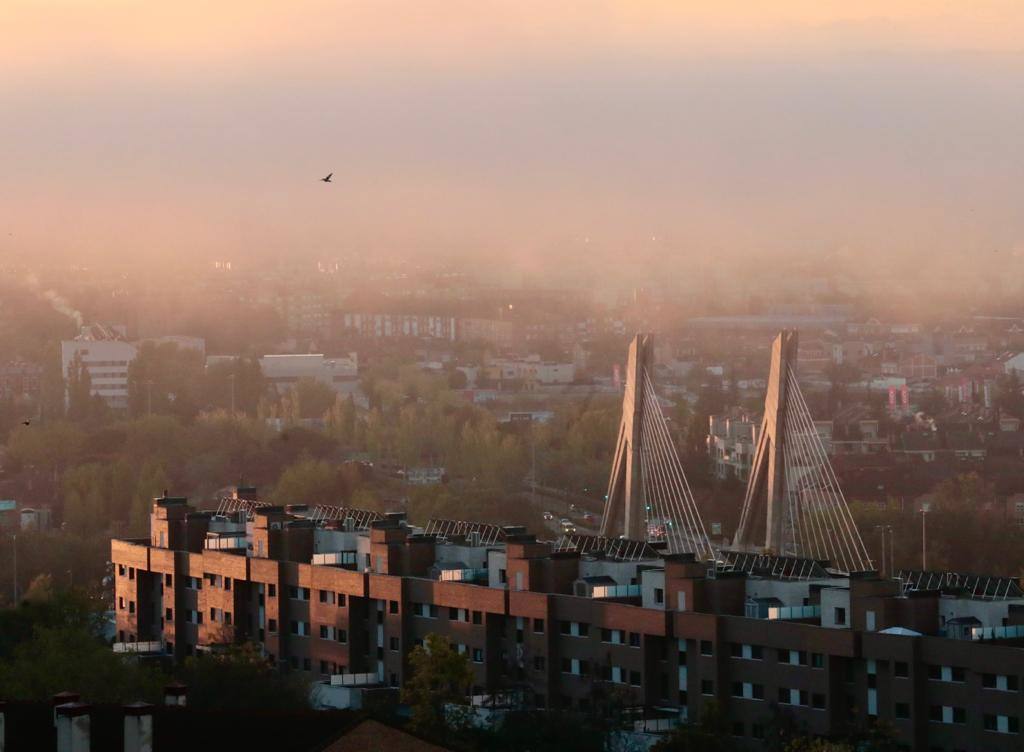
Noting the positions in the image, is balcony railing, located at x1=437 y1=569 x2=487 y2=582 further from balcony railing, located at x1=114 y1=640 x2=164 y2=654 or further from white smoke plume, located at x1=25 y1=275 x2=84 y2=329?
white smoke plume, located at x1=25 y1=275 x2=84 y2=329

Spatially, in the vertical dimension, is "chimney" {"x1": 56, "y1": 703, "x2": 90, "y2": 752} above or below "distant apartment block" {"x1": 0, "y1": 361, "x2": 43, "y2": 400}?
above

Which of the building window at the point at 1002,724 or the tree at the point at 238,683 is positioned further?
the tree at the point at 238,683

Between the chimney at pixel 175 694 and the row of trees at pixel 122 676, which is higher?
the chimney at pixel 175 694

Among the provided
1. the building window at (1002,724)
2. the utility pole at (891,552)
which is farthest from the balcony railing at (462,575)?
the utility pole at (891,552)

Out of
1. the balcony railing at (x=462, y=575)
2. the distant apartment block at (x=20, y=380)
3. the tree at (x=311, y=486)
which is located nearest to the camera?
the balcony railing at (x=462, y=575)

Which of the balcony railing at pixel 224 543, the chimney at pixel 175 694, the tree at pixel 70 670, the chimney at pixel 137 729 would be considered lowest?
the tree at pixel 70 670

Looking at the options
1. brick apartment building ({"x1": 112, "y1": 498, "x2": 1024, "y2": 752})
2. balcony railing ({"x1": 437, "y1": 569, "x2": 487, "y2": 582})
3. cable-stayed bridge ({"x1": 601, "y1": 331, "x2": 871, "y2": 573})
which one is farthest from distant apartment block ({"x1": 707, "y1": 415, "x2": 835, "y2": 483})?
balcony railing ({"x1": 437, "y1": 569, "x2": 487, "y2": 582})

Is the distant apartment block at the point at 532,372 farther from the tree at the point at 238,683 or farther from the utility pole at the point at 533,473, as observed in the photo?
the tree at the point at 238,683
